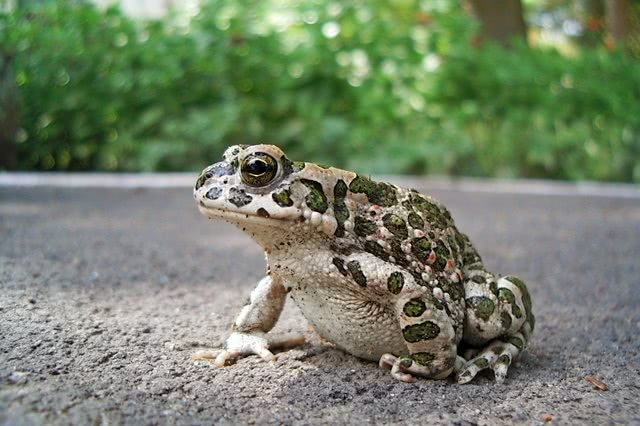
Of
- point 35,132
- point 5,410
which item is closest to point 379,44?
point 35,132

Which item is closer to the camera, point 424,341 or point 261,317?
point 424,341

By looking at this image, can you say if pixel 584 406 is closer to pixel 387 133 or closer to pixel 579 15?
pixel 387 133

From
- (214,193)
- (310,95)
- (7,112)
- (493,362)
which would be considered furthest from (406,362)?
(310,95)

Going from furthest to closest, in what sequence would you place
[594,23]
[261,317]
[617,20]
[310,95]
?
[594,23]
[617,20]
[310,95]
[261,317]

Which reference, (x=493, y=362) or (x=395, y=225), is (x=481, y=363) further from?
(x=395, y=225)

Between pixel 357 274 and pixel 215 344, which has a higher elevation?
pixel 357 274

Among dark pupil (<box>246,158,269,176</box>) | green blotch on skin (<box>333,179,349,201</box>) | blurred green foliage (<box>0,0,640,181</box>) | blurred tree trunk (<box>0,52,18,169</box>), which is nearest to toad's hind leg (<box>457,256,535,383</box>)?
green blotch on skin (<box>333,179,349,201</box>)
